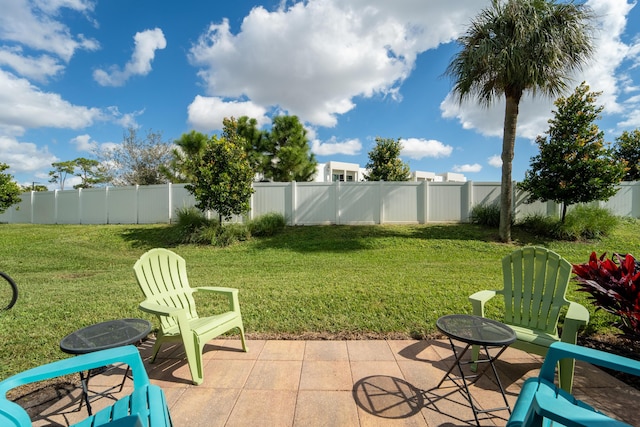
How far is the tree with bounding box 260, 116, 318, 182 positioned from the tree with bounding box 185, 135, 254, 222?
25.5ft

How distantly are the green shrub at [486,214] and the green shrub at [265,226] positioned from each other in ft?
25.9

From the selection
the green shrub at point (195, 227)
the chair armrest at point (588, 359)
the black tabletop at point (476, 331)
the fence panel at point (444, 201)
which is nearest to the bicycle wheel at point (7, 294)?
the green shrub at point (195, 227)

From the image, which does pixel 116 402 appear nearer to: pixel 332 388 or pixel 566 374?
pixel 332 388

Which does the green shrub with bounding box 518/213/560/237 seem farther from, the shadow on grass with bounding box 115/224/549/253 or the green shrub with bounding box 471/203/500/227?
the green shrub with bounding box 471/203/500/227

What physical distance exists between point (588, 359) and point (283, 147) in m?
17.2

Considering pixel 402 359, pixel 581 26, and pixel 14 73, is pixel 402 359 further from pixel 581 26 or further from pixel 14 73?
pixel 14 73

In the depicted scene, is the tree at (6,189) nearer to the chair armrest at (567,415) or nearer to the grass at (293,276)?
the grass at (293,276)

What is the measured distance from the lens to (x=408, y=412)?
201 centimetres

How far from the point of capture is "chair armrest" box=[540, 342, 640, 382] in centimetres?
143

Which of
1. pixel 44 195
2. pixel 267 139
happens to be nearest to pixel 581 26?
pixel 267 139

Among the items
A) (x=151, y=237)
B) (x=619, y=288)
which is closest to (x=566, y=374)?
(x=619, y=288)

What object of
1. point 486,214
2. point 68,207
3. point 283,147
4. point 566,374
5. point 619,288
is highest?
point 283,147

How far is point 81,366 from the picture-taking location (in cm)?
152

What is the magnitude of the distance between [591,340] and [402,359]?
229 centimetres
